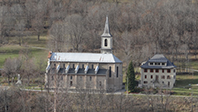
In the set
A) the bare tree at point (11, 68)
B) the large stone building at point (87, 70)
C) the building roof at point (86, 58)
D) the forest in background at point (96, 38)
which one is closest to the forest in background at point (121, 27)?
the forest in background at point (96, 38)

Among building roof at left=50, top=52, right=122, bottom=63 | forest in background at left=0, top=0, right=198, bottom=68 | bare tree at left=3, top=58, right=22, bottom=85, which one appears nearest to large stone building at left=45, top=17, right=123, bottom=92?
building roof at left=50, top=52, right=122, bottom=63

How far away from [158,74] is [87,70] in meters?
14.2

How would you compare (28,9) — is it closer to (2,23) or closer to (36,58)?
(2,23)

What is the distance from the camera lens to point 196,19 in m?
122

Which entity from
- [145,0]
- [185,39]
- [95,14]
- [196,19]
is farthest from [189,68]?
[145,0]

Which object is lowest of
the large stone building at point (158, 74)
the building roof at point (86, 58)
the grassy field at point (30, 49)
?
the large stone building at point (158, 74)

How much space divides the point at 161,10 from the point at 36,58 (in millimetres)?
41538

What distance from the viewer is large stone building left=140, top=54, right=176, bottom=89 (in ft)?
292

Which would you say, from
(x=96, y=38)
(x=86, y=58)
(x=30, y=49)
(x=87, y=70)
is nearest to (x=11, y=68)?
(x=86, y=58)

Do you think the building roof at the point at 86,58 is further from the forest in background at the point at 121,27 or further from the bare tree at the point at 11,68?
the forest in background at the point at 121,27

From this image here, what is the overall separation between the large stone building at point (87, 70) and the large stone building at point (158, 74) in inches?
225

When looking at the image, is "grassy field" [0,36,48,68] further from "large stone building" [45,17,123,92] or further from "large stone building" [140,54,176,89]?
"large stone building" [140,54,176,89]

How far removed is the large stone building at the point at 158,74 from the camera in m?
89.1

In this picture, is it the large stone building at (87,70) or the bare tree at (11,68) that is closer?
the large stone building at (87,70)
